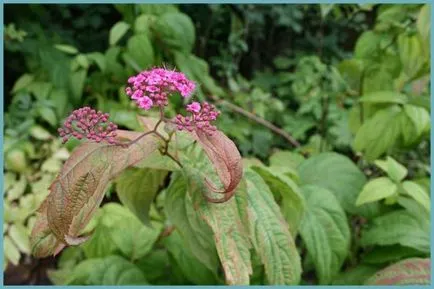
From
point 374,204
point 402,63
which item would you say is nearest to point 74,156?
point 374,204

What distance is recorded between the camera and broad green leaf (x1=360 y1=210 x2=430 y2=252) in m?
1.09

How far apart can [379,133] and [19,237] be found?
0.83m

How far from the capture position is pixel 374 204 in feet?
3.99

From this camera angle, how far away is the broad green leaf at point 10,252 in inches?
57.3

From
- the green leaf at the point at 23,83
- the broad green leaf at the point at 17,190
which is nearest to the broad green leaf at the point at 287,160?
the broad green leaf at the point at 17,190

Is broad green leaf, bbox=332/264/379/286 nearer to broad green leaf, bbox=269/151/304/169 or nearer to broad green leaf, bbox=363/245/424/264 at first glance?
broad green leaf, bbox=363/245/424/264

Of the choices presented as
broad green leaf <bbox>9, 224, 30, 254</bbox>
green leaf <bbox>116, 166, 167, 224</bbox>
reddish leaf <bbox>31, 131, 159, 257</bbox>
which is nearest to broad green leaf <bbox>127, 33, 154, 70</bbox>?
broad green leaf <bbox>9, 224, 30, 254</bbox>

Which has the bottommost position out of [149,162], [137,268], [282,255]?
[137,268]

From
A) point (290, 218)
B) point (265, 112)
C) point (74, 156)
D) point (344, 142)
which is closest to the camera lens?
point (74, 156)

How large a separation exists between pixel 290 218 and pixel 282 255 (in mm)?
170

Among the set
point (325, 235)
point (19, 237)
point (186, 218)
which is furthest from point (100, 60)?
point (186, 218)

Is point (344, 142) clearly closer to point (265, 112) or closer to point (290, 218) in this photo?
point (265, 112)

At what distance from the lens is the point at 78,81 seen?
1925mm

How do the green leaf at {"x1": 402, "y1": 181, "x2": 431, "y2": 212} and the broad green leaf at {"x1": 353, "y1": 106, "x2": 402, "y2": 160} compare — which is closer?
the green leaf at {"x1": 402, "y1": 181, "x2": 431, "y2": 212}
